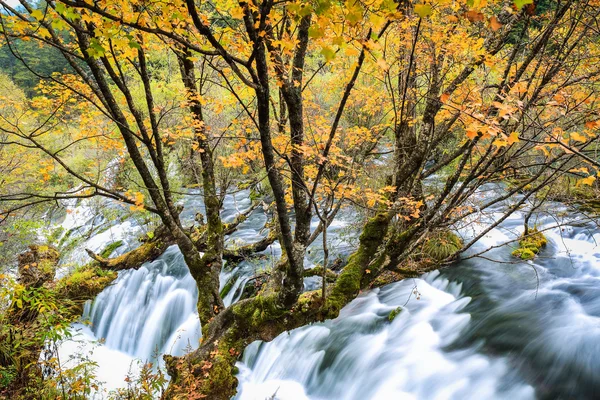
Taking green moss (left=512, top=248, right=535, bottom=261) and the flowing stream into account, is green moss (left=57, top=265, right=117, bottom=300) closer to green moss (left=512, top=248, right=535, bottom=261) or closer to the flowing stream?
the flowing stream

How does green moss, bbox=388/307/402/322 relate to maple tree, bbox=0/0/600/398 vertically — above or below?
below

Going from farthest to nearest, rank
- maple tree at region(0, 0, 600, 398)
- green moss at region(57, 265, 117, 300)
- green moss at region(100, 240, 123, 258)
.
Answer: green moss at region(100, 240, 123, 258)
green moss at region(57, 265, 117, 300)
maple tree at region(0, 0, 600, 398)

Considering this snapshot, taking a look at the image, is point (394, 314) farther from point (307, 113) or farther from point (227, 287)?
point (307, 113)

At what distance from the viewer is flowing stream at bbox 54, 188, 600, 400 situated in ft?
14.1

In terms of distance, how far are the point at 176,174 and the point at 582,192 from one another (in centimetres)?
1234

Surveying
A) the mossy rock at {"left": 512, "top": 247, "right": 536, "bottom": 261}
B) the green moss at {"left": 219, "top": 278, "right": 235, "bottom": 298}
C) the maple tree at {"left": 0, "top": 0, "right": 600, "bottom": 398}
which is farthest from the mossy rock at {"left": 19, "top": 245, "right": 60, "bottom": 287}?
the mossy rock at {"left": 512, "top": 247, "right": 536, "bottom": 261}

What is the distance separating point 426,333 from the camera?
5512mm

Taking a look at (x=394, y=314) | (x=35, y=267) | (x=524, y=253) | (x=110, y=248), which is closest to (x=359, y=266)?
(x=394, y=314)

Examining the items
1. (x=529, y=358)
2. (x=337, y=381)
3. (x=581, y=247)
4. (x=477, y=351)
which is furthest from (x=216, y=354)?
(x=581, y=247)

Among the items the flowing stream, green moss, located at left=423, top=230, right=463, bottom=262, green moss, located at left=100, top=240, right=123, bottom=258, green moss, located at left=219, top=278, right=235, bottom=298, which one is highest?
green moss, located at left=100, top=240, right=123, bottom=258

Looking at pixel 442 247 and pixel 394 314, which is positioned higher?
pixel 442 247

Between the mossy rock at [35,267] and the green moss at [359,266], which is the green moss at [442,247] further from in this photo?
the mossy rock at [35,267]

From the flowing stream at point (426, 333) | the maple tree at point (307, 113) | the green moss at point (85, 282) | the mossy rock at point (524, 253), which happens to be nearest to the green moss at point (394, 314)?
the flowing stream at point (426, 333)

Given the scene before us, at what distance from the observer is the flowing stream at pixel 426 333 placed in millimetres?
4309
